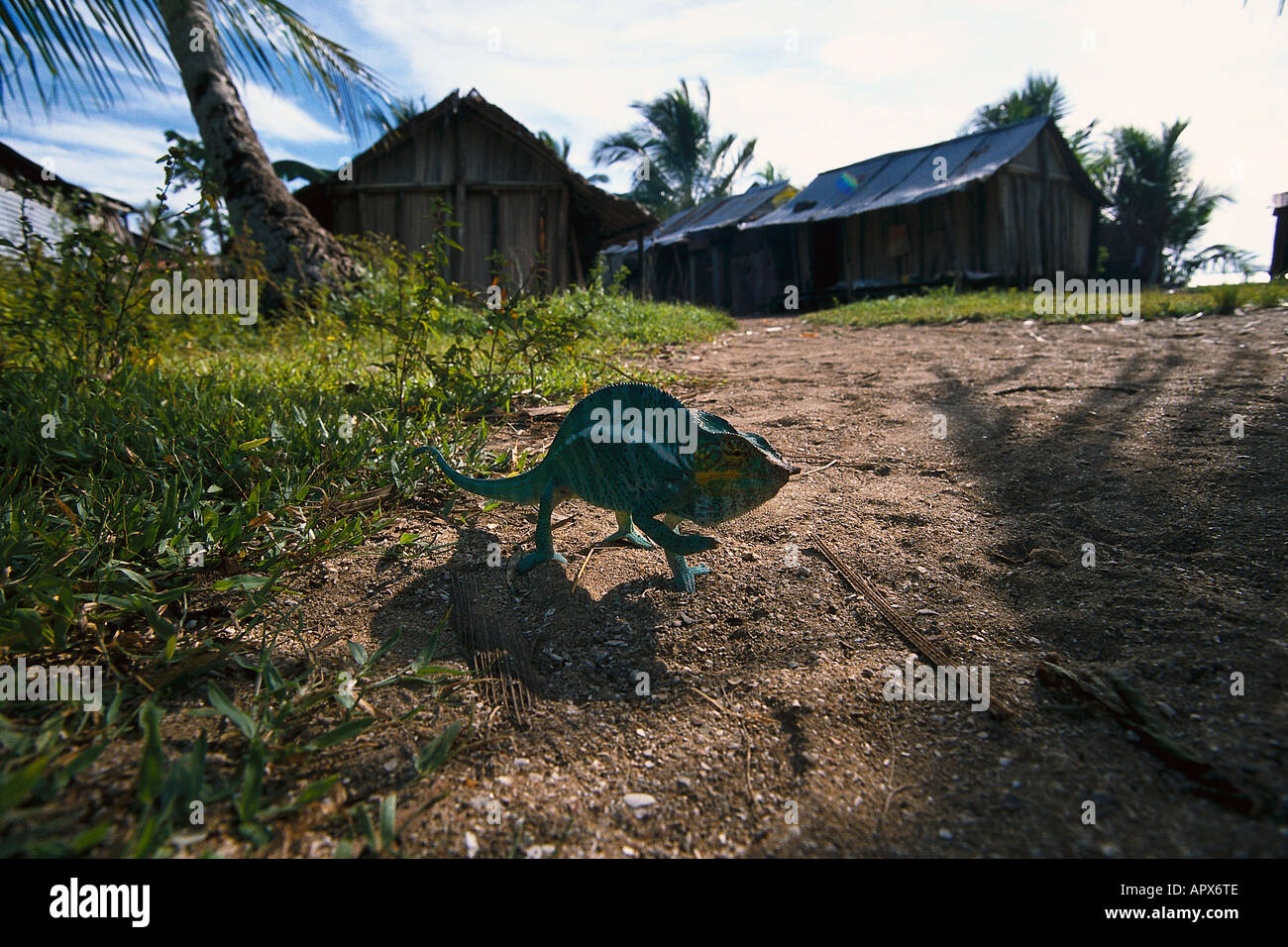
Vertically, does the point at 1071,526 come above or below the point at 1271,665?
above

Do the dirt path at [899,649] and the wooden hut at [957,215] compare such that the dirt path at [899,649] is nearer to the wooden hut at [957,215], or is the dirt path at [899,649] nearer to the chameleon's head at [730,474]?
the chameleon's head at [730,474]

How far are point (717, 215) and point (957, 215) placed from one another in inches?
359

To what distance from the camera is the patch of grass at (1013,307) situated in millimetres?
6902

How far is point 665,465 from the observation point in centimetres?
197

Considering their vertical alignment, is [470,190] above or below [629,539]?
above

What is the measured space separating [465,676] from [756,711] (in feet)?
2.43

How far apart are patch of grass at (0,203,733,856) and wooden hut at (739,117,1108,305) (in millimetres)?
12515

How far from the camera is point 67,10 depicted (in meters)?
3.88

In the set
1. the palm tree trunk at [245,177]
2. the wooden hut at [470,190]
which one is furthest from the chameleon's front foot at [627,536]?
the wooden hut at [470,190]

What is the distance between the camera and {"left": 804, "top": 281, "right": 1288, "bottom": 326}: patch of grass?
690cm

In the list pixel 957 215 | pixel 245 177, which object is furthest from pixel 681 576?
pixel 957 215

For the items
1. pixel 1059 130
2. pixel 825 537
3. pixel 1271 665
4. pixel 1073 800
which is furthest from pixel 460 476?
pixel 1059 130

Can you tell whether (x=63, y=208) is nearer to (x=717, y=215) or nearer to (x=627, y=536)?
(x=627, y=536)

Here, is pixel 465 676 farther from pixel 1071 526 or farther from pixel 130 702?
pixel 1071 526
